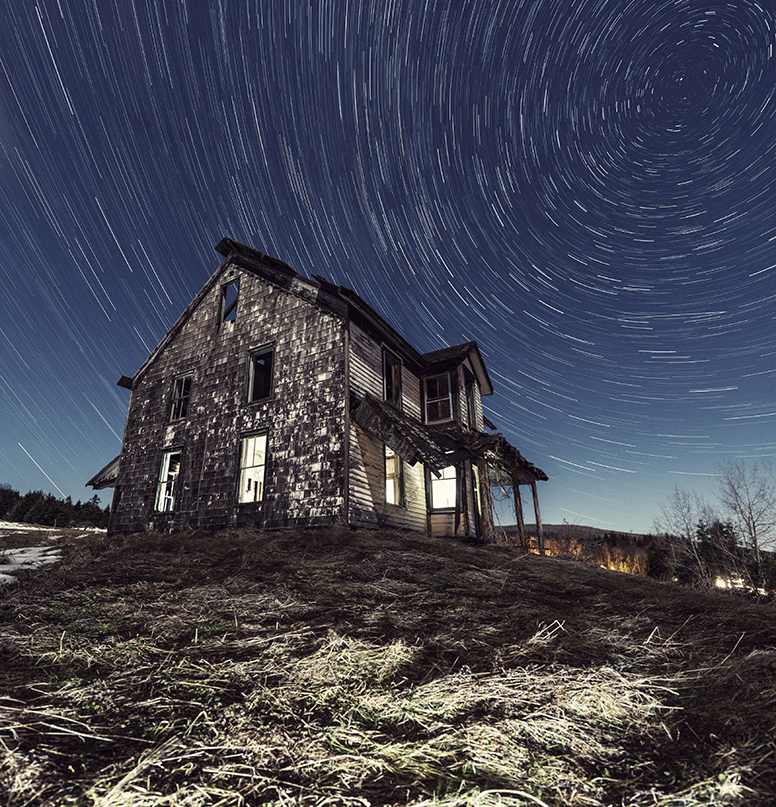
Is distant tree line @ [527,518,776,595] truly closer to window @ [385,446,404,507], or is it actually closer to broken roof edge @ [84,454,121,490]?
window @ [385,446,404,507]

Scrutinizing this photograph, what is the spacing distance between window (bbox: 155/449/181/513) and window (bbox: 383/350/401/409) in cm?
749

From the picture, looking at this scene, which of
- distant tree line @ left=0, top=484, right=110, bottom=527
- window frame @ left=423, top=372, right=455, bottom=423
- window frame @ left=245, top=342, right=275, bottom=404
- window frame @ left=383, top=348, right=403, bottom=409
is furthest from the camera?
distant tree line @ left=0, top=484, right=110, bottom=527

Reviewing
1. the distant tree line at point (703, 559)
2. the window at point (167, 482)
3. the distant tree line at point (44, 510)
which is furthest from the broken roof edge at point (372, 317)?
the distant tree line at point (44, 510)

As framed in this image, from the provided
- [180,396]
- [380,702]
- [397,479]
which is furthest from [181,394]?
[380,702]

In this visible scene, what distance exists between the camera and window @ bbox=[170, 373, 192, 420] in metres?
15.4

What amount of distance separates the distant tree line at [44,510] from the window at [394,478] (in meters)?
47.5

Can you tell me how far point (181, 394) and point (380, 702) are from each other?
607 inches

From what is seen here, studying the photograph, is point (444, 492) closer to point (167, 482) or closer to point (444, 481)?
point (444, 481)

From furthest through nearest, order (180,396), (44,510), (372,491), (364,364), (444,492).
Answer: (44,510) < (444,492) < (180,396) < (364,364) < (372,491)

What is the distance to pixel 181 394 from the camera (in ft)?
51.5

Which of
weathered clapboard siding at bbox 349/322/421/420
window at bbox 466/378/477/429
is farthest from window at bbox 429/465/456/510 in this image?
weathered clapboard siding at bbox 349/322/421/420

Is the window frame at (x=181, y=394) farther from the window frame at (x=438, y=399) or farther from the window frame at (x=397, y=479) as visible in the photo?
the window frame at (x=438, y=399)

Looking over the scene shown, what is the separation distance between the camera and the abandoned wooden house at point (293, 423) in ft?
39.0

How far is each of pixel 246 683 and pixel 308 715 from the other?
682 mm
